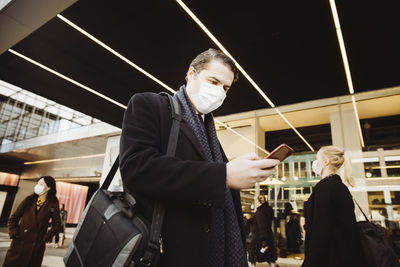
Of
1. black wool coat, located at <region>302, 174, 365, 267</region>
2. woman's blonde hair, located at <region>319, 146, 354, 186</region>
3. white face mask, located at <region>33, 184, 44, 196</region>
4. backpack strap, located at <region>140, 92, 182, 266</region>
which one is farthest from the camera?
white face mask, located at <region>33, 184, 44, 196</region>

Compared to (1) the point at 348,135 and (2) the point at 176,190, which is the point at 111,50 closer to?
(2) the point at 176,190

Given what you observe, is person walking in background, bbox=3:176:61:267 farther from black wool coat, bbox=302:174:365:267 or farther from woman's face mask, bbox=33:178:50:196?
black wool coat, bbox=302:174:365:267

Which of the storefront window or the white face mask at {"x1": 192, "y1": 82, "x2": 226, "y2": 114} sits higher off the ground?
the storefront window

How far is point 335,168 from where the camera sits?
2.37 meters

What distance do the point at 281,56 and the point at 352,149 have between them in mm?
3331

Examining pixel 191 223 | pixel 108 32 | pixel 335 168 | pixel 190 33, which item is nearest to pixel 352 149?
pixel 335 168

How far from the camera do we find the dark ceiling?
347cm

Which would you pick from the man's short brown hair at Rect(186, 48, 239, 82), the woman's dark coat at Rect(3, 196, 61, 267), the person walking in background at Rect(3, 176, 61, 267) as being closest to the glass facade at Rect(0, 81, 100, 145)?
the person walking in background at Rect(3, 176, 61, 267)

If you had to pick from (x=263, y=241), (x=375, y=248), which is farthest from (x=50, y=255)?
(x=375, y=248)

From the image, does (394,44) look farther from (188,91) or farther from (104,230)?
(104,230)

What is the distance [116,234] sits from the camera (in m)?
0.71

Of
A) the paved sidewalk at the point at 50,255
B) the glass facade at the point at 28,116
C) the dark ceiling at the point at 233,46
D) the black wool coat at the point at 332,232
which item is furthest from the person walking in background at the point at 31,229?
the glass facade at the point at 28,116

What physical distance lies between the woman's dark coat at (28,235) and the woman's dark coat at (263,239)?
13.0 ft

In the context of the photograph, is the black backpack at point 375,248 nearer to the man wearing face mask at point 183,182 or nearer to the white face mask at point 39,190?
the man wearing face mask at point 183,182
